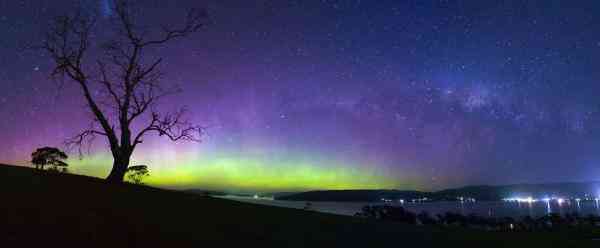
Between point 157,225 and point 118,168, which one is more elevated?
point 118,168

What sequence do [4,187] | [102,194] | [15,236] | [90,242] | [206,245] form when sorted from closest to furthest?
[15,236], [90,242], [206,245], [4,187], [102,194]

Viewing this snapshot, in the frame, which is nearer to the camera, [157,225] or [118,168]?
[157,225]

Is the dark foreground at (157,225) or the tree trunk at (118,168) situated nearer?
the dark foreground at (157,225)

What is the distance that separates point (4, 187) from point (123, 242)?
6718 mm

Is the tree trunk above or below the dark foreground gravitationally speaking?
above

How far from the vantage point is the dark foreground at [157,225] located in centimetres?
1092

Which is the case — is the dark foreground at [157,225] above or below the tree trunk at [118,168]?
below

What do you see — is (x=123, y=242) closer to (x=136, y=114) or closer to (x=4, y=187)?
(x=4, y=187)

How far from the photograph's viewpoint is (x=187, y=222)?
14.5 metres

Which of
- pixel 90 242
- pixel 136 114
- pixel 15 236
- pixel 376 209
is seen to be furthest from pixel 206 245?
pixel 376 209

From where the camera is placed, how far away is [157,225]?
13172 millimetres

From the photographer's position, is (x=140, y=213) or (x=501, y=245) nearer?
(x=140, y=213)

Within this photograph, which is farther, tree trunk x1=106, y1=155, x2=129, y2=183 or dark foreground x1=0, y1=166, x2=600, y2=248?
tree trunk x1=106, y1=155, x2=129, y2=183

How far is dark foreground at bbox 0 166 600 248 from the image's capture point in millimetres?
10922
